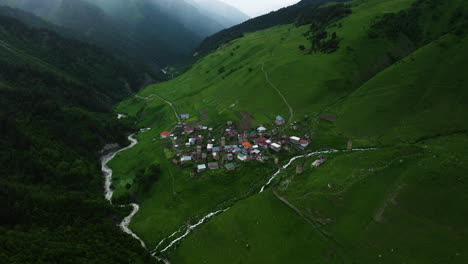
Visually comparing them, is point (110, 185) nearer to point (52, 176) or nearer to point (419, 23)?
point (52, 176)

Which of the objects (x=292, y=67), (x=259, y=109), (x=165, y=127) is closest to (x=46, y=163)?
(x=165, y=127)

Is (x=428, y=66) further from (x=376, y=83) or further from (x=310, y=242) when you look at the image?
(x=310, y=242)

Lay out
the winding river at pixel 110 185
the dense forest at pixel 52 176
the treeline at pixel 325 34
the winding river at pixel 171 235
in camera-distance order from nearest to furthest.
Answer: the dense forest at pixel 52 176
the winding river at pixel 171 235
the winding river at pixel 110 185
the treeline at pixel 325 34

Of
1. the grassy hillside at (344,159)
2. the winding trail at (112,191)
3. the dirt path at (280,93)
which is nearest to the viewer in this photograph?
the grassy hillside at (344,159)

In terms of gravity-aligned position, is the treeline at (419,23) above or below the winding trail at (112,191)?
above

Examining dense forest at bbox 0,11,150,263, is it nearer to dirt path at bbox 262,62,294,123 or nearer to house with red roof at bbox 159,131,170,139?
house with red roof at bbox 159,131,170,139

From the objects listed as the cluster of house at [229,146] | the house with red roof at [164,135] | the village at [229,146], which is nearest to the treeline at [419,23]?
the village at [229,146]

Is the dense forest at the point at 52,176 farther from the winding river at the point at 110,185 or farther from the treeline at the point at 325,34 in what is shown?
the treeline at the point at 325,34

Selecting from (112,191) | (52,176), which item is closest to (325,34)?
(112,191)
